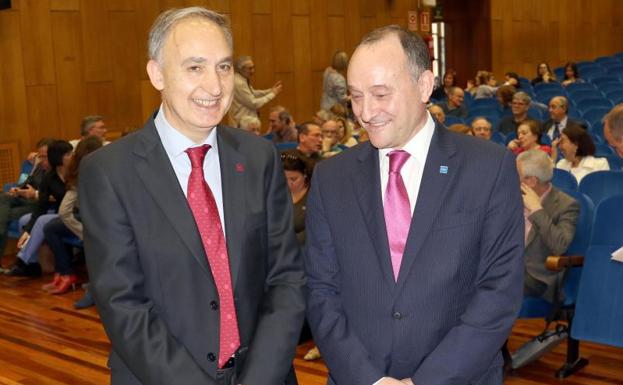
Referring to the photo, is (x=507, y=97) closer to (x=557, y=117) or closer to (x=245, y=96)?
(x=557, y=117)

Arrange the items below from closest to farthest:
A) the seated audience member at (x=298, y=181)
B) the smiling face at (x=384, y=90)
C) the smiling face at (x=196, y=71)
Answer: the smiling face at (x=196, y=71) → the smiling face at (x=384, y=90) → the seated audience member at (x=298, y=181)

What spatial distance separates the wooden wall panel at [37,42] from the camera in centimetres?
969

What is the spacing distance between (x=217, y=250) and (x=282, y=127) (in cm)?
667

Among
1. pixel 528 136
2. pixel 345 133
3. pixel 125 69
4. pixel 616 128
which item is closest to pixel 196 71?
pixel 616 128

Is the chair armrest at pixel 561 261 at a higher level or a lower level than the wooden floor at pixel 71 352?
higher

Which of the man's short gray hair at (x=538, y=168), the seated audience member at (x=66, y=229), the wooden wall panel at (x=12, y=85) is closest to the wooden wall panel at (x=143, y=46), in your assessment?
the wooden wall panel at (x=12, y=85)

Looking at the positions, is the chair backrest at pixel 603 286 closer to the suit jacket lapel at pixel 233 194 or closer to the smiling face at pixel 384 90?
the smiling face at pixel 384 90

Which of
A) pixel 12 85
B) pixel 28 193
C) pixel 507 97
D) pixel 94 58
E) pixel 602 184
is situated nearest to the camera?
pixel 602 184

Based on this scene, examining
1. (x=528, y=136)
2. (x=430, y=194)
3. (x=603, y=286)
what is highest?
(x=430, y=194)

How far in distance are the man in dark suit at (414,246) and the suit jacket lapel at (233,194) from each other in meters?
0.30

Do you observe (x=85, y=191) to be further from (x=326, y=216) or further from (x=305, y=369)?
(x=305, y=369)

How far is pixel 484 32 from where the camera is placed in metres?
18.6

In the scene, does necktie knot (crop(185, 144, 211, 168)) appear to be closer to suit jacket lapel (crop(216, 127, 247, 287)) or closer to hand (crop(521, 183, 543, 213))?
suit jacket lapel (crop(216, 127, 247, 287))

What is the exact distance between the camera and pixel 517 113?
888 cm
